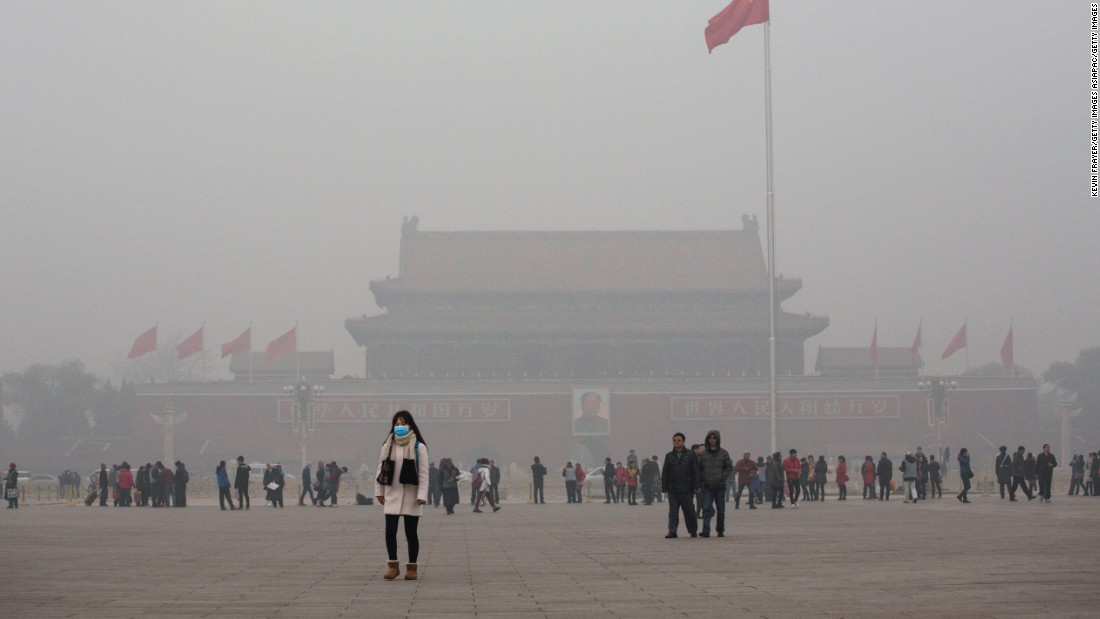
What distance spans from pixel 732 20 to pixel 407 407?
25996mm

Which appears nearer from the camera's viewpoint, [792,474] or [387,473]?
[387,473]

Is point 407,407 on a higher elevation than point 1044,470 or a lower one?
higher

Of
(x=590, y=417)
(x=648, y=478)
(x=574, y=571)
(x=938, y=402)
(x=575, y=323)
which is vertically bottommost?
(x=574, y=571)

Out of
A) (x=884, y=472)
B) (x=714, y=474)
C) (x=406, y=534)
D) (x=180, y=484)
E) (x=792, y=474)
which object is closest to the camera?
(x=406, y=534)

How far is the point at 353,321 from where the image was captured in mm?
53438

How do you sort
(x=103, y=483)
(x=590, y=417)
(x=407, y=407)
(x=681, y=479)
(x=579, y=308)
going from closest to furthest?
(x=681, y=479) → (x=103, y=483) → (x=407, y=407) → (x=590, y=417) → (x=579, y=308)

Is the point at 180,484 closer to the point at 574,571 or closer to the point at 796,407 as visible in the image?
the point at 574,571

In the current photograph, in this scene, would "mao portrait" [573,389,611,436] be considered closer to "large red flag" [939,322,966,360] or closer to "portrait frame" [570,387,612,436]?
"portrait frame" [570,387,612,436]

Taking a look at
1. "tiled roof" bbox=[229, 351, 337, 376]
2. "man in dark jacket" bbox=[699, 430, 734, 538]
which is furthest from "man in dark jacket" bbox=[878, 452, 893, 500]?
"tiled roof" bbox=[229, 351, 337, 376]

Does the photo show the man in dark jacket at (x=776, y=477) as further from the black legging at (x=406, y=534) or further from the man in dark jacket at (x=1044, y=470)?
the black legging at (x=406, y=534)

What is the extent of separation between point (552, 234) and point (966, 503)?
36492mm

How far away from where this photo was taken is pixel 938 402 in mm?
40500

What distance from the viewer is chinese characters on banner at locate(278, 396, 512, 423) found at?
49.7m

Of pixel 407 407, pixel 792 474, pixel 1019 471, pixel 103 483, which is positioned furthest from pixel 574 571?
pixel 407 407
